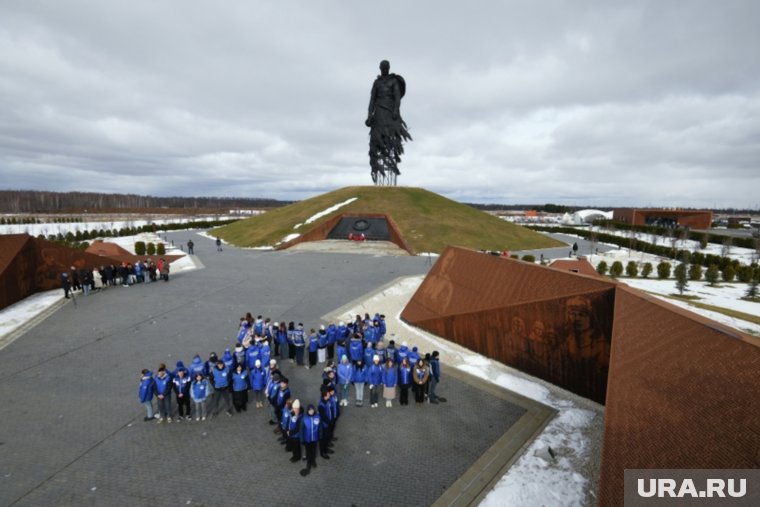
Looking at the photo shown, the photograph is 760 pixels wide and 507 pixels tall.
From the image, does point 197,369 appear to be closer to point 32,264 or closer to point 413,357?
point 413,357

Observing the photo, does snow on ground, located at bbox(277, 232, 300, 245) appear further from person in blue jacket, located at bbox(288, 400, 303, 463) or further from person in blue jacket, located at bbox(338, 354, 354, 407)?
person in blue jacket, located at bbox(288, 400, 303, 463)

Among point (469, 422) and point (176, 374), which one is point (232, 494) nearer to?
point (176, 374)

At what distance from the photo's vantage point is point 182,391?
8.51m

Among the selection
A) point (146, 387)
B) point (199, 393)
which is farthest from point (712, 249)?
point (146, 387)

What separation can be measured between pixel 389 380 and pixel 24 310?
58.9 feet

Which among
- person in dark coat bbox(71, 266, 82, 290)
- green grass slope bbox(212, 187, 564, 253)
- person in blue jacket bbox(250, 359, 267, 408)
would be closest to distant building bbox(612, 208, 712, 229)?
green grass slope bbox(212, 187, 564, 253)

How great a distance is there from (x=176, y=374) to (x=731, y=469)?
33.2 feet

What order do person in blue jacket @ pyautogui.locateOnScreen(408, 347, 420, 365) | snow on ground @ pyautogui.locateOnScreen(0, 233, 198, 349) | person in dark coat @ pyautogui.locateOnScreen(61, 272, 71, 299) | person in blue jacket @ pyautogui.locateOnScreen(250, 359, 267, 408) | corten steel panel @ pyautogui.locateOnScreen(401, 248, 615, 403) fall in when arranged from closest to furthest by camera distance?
1. person in blue jacket @ pyautogui.locateOnScreen(250, 359, 267, 408)
2. corten steel panel @ pyautogui.locateOnScreen(401, 248, 615, 403)
3. person in blue jacket @ pyautogui.locateOnScreen(408, 347, 420, 365)
4. snow on ground @ pyautogui.locateOnScreen(0, 233, 198, 349)
5. person in dark coat @ pyautogui.locateOnScreen(61, 272, 71, 299)

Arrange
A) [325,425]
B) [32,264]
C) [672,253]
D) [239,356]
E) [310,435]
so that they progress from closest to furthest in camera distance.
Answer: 1. [310,435]
2. [325,425]
3. [239,356]
4. [32,264]
5. [672,253]

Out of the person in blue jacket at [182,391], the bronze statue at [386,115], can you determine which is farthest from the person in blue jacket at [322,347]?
the bronze statue at [386,115]

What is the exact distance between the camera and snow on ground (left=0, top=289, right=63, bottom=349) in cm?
1435

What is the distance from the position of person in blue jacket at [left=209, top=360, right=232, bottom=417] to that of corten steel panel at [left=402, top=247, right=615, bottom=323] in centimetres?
797

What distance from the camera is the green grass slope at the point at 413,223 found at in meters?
38.3

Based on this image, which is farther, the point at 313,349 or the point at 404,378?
the point at 313,349
